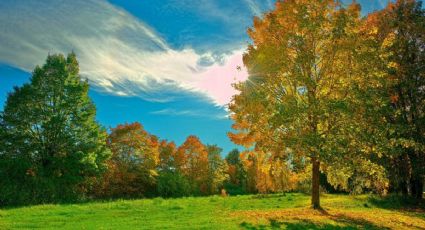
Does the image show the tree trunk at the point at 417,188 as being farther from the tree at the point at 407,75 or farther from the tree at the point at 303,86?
the tree at the point at 303,86

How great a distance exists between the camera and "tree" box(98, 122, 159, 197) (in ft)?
Answer: 193

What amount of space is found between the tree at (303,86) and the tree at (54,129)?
23.9 metres

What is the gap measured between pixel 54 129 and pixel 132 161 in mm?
21795

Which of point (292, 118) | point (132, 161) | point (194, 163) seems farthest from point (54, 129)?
point (194, 163)

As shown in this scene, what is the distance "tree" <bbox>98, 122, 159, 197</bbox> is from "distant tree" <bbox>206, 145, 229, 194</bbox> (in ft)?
51.8

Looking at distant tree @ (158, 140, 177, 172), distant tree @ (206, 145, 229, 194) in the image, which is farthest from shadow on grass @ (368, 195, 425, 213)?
distant tree @ (158, 140, 177, 172)

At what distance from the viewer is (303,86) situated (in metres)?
24.0

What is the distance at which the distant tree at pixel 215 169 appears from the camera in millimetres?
77500

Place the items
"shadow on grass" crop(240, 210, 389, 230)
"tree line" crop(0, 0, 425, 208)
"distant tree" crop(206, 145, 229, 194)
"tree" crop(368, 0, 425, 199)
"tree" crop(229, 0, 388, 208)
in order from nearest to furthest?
"shadow on grass" crop(240, 210, 389, 230) → "tree" crop(229, 0, 388, 208) → "tree line" crop(0, 0, 425, 208) → "tree" crop(368, 0, 425, 199) → "distant tree" crop(206, 145, 229, 194)

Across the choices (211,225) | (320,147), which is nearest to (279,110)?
(320,147)

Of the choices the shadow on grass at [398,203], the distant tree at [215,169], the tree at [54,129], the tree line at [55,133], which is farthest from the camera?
the distant tree at [215,169]

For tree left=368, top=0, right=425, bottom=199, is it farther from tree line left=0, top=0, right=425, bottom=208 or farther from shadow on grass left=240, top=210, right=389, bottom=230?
shadow on grass left=240, top=210, right=389, bottom=230

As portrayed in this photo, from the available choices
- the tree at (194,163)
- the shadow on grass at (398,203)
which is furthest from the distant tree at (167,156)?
the shadow on grass at (398,203)

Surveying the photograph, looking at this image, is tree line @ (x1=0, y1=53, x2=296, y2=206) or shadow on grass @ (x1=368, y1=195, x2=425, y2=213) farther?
tree line @ (x1=0, y1=53, x2=296, y2=206)
